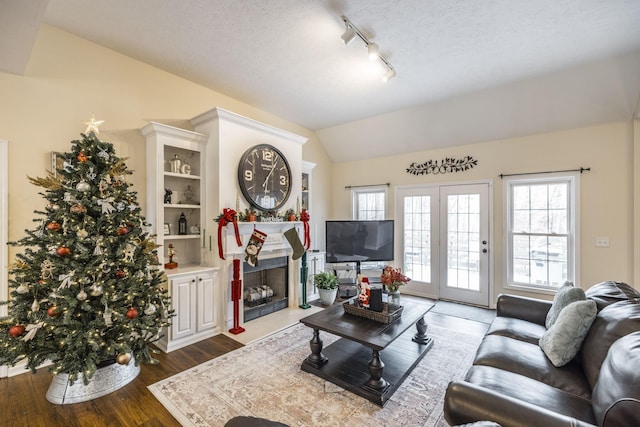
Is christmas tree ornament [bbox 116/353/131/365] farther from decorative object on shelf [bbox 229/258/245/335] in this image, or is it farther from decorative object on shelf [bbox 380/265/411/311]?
decorative object on shelf [bbox 380/265/411/311]

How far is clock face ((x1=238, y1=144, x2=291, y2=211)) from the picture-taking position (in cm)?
360

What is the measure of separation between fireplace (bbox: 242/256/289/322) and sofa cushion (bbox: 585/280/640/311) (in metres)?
3.28

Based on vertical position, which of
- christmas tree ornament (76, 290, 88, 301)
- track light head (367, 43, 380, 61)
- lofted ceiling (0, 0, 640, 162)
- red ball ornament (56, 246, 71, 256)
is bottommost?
christmas tree ornament (76, 290, 88, 301)

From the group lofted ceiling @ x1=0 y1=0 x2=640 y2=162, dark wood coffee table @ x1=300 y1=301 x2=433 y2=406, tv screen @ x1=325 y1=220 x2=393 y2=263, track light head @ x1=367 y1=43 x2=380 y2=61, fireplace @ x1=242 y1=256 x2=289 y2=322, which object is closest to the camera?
dark wood coffee table @ x1=300 y1=301 x2=433 y2=406

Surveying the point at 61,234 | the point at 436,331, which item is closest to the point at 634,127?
the point at 436,331

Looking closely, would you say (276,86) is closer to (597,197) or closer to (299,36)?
(299,36)

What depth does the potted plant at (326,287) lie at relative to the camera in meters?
4.41

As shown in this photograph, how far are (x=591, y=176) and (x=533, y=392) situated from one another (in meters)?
3.44

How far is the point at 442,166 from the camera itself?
475cm

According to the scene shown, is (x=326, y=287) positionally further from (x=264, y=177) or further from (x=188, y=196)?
(x=188, y=196)

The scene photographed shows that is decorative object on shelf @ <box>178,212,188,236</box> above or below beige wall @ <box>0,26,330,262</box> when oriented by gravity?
below

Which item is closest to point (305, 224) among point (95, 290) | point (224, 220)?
point (224, 220)

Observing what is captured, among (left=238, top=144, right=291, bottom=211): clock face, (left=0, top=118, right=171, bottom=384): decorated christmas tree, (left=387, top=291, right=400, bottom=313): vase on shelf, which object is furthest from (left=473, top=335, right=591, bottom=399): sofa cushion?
(left=238, top=144, right=291, bottom=211): clock face

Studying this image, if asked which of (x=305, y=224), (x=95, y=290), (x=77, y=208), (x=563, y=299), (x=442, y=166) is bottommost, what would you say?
(x=563, y=299)
